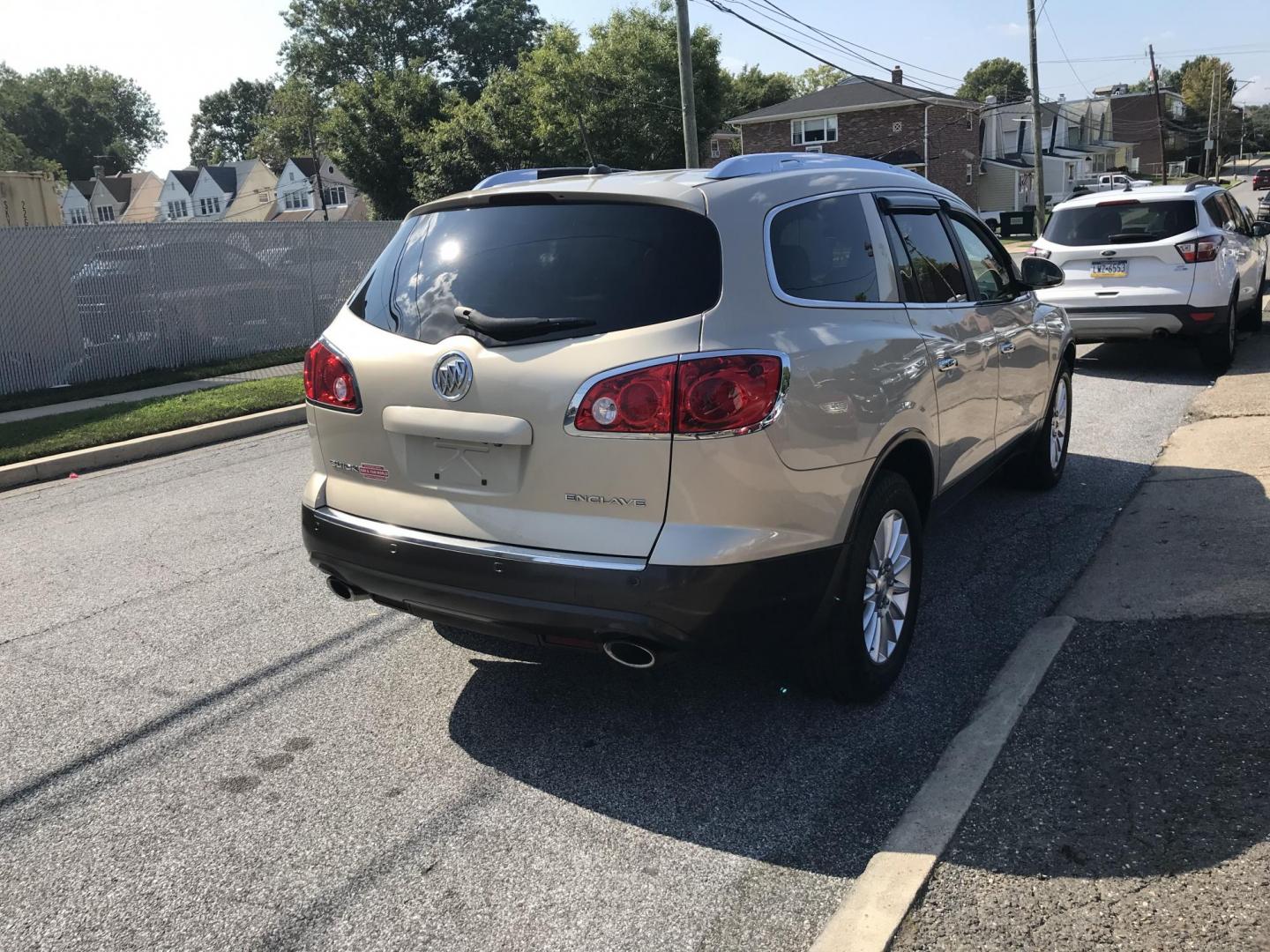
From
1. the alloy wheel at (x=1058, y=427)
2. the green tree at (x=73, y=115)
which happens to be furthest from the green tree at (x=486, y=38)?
the alloy wheel at (x=1058, y=427)

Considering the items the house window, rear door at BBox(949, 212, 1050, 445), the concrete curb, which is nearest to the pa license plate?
rear door at BBox(949, 212, 1050, 445)

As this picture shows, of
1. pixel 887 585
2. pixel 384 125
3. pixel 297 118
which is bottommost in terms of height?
pixel 887 585

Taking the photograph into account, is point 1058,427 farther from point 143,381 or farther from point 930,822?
point 143,381

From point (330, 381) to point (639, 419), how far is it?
52.3 inches

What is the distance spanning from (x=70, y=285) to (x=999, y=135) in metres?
63.1

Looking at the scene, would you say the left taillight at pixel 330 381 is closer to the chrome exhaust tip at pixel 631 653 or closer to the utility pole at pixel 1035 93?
the chrome exhaust tip at pixel 631 653

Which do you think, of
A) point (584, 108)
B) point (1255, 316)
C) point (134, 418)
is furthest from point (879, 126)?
point (134, 418)

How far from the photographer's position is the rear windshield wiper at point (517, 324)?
10.8ft

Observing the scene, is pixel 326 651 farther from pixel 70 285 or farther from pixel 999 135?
pixel 999 135

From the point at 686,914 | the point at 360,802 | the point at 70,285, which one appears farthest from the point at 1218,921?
the point at 70,285

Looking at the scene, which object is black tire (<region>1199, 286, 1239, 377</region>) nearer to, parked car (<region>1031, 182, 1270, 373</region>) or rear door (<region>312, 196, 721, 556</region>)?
parked car (<region>1031, 182, 1270, 373</region>)

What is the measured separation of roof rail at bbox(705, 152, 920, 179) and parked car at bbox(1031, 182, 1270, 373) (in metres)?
6.71

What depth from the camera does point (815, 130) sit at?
5497 centimetres

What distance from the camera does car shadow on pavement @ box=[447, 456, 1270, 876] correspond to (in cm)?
312
